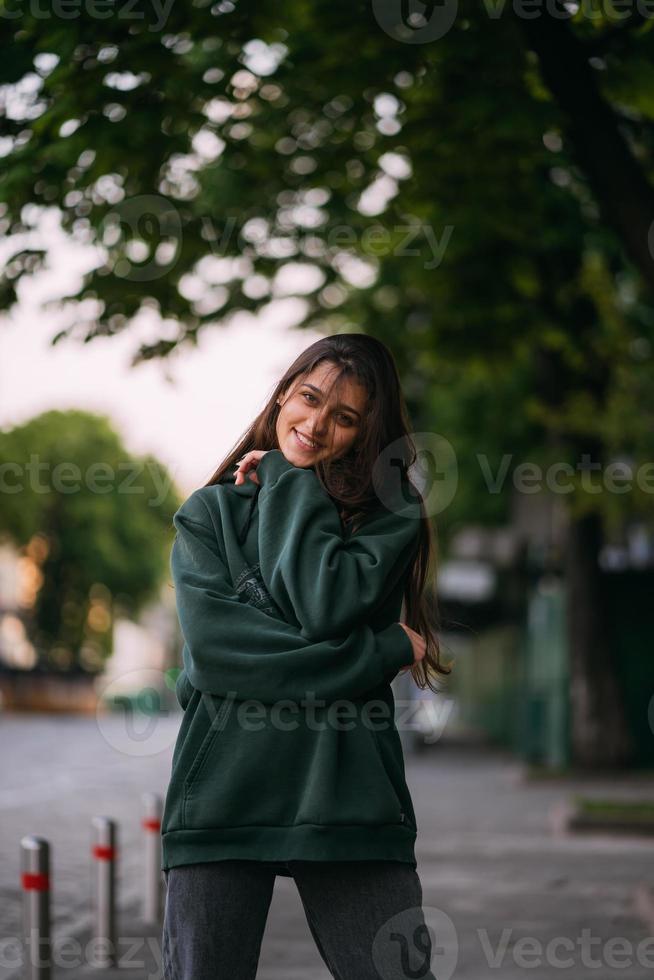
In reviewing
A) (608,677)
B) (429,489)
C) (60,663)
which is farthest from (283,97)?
(60,663)

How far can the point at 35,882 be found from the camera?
5605mm

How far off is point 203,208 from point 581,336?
21.5 feet

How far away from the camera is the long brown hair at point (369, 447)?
2980 millimetres

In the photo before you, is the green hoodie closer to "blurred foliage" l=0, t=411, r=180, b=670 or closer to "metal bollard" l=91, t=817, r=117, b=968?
"metal bollard" l=91, t=817, r=117, b=968

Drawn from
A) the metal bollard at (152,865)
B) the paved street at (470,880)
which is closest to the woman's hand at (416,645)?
the paved street at (470,880)

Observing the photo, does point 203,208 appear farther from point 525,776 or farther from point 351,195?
point 525,776

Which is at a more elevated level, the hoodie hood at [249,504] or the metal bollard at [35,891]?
the hoodie hood at [249,504]

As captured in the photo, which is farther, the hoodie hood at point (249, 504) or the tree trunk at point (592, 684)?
the tree trunk at point (592, 684)

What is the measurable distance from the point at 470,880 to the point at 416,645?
7.45 meters

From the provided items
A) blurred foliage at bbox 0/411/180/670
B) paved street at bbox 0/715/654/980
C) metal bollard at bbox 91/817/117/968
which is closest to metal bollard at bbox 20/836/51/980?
paved street at bbox 0/715/654/980

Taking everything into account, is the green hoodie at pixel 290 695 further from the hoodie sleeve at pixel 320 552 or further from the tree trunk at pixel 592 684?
the tree trunk at pixel 592 684

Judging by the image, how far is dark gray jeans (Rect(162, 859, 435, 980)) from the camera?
275 centimetres

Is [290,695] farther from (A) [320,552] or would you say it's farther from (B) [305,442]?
(B) [305,442]

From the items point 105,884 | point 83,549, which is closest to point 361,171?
point 105,884
